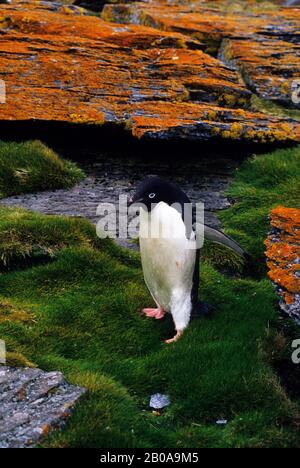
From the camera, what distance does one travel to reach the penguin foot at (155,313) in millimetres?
8755

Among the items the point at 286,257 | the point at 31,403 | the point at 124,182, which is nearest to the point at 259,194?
the point at 124,182

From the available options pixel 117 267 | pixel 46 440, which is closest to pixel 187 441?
pixel 46 440

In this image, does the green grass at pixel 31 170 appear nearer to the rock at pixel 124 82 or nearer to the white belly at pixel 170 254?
the rock at pixel 124 82

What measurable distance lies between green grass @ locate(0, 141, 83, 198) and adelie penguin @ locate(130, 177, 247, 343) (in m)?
3.77

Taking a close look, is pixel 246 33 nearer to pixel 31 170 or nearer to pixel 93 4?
pixel 93 4

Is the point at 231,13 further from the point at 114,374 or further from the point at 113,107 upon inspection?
the point at 114,374

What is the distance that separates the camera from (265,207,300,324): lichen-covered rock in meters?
7.68

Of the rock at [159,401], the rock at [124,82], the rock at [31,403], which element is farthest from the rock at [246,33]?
the rock at [31,403]

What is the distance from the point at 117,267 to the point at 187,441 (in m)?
3.46

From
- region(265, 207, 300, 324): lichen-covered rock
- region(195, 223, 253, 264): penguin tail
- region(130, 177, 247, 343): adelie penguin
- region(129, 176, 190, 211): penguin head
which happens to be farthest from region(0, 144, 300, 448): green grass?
region(129, 176, 190, 211): penguin head

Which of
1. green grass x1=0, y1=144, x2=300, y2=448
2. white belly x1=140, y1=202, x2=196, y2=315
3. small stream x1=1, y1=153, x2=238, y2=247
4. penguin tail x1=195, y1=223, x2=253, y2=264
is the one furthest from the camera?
small stream x1=1, y1=153, x2=238, y2=247

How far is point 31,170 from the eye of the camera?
38.8ft

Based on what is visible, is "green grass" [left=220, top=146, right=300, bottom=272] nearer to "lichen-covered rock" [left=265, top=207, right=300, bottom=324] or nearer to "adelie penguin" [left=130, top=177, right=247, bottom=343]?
"lichen-covered rock" [left=265, top=207, right=300, bottom=324]
